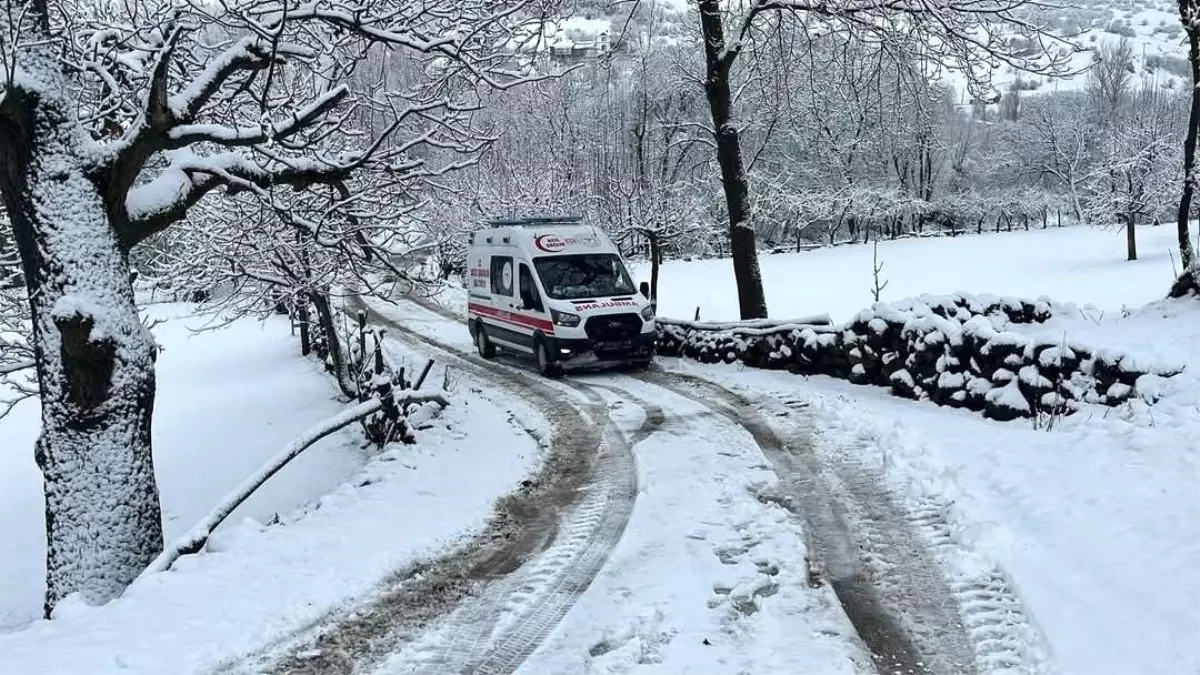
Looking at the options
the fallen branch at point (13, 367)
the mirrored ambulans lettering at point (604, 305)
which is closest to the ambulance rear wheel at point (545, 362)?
the mirrored ambulans lettering at point (604, 305)

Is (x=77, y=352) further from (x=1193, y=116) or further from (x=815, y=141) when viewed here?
(x=815, y=141)

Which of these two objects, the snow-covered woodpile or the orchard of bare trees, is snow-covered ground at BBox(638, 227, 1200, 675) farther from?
the orchard of bare trees

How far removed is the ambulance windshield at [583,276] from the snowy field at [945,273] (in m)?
11.1

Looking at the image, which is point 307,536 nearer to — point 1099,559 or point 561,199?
point 1099,559

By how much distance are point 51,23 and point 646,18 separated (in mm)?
28750

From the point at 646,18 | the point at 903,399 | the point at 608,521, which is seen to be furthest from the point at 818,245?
the point at 608,521

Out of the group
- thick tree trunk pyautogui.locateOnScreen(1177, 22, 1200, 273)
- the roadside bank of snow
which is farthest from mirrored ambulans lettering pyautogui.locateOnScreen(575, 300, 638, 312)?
thick tree trunk pyautogui.locateOnScreen(1177, 22, 1200, 273)

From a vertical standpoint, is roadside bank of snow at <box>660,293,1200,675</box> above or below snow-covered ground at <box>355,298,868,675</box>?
above

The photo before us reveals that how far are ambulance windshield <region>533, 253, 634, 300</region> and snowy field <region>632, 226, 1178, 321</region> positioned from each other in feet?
36.3

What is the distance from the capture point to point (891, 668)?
4570 mm

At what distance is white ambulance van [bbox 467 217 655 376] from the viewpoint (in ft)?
50.2

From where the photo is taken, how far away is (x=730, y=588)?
561cm

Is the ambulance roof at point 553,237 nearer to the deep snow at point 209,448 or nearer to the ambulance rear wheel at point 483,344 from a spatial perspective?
the ambulance rear wheel at point 483,344

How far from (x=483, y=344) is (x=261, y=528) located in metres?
11.9
